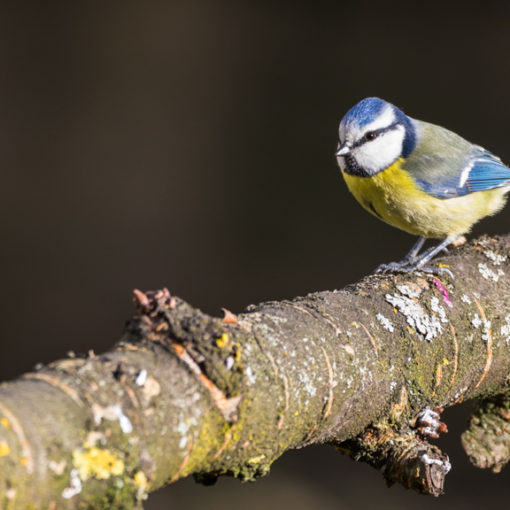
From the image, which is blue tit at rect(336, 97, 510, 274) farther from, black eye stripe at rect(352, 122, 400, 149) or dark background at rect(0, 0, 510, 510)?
dark background at rect(0, 0, 510, 510)

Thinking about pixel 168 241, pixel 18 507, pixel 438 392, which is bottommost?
pixel 168 241

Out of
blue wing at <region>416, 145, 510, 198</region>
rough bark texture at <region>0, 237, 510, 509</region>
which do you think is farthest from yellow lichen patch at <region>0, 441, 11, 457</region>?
blue wing at <region>416, 145, 510, 198</region>

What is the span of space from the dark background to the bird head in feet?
4.49

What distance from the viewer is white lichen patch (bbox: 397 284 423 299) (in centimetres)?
119

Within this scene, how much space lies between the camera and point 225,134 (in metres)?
3.19

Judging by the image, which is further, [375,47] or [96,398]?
[375,47]

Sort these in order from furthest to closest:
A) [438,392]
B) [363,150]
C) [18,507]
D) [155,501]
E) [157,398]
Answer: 1. [155,501]
2. [363,150]
3. [438,392]
4. [157,398]
5. [18,507]

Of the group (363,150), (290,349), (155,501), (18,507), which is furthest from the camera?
(155,501)

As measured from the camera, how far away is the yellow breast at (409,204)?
1.62 meters

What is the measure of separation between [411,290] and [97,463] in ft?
2.35

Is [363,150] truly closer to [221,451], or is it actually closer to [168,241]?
[221,451]

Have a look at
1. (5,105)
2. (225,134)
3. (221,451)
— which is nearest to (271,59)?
(225,134)

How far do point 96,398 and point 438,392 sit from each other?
64cm

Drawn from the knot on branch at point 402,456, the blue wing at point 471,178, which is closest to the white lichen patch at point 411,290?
the knot on branch at point 402,456
